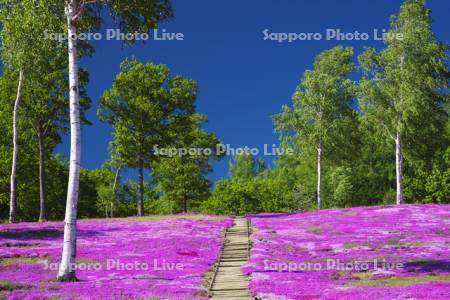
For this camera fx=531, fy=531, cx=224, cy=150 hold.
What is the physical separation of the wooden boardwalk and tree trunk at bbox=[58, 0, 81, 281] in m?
6.67

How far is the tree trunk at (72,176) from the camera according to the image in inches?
955

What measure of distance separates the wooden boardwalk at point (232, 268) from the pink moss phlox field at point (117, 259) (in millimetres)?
725

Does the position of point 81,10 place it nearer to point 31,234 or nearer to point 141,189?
point 31,234

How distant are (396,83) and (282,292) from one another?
158ft

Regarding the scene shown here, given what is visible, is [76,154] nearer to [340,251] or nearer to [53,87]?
[340,251]

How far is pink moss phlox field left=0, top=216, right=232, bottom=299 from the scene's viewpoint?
2223 centimetres

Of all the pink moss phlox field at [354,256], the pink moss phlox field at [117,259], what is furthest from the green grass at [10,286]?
the pink moss phlox field at [354,256]

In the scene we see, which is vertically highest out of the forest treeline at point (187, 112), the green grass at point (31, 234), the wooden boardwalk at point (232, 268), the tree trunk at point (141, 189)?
the forest treeline at point (187, 112)

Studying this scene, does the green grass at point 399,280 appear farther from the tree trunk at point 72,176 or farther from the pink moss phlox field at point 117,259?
the tree trunk at point 72,176

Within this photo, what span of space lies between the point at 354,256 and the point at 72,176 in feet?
58.3

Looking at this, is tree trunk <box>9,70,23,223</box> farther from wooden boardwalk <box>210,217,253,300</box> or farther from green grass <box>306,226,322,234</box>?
green grass <box>306,226,322,234</box>

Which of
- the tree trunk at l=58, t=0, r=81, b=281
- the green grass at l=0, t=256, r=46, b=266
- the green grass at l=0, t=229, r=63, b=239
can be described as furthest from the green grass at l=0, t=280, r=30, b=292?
the green grass at l=0, t=229, r=63, b=239


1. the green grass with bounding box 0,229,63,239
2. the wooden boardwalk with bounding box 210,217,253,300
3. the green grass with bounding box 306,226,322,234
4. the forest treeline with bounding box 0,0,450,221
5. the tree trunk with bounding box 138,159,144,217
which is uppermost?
the forest treeline with bounding box 0,0,450,221

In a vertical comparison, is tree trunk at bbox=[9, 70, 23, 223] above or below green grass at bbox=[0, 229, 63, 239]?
above
